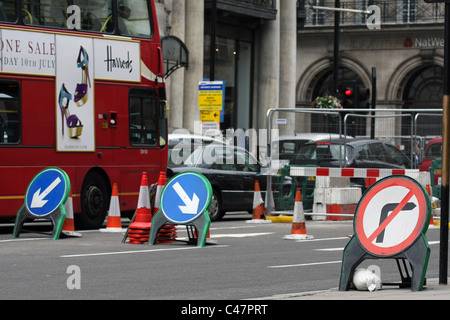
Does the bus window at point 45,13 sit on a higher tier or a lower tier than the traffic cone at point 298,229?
higher

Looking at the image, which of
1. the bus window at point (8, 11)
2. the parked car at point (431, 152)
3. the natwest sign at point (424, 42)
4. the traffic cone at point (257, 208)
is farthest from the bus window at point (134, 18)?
the natwest sign at point (424, 42)

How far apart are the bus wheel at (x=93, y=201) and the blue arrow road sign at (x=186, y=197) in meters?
4.60

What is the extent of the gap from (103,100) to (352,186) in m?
5.44

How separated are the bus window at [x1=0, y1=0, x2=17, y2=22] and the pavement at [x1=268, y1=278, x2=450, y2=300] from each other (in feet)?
31.9

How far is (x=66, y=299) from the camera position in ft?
31.3

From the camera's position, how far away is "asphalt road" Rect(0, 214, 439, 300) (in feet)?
33.8

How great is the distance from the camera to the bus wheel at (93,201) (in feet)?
64.8

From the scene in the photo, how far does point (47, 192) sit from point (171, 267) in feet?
14.9

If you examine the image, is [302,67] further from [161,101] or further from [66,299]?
[66,299]

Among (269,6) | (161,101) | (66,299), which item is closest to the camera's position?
(66,299)

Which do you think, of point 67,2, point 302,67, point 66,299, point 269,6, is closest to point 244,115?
point 269,6

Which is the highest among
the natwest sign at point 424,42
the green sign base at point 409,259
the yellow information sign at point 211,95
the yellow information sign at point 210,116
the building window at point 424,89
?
the natwest sign at point 424,42

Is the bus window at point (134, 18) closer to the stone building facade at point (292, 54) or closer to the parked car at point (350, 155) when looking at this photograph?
the stone building facade at point (292, 54)

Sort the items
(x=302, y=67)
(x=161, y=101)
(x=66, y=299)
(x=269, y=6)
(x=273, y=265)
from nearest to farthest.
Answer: (x=66, y=299) < (x=273, y=265) < (x=161, y=101) < (x=269, y=6) < (x=302, y=67)
